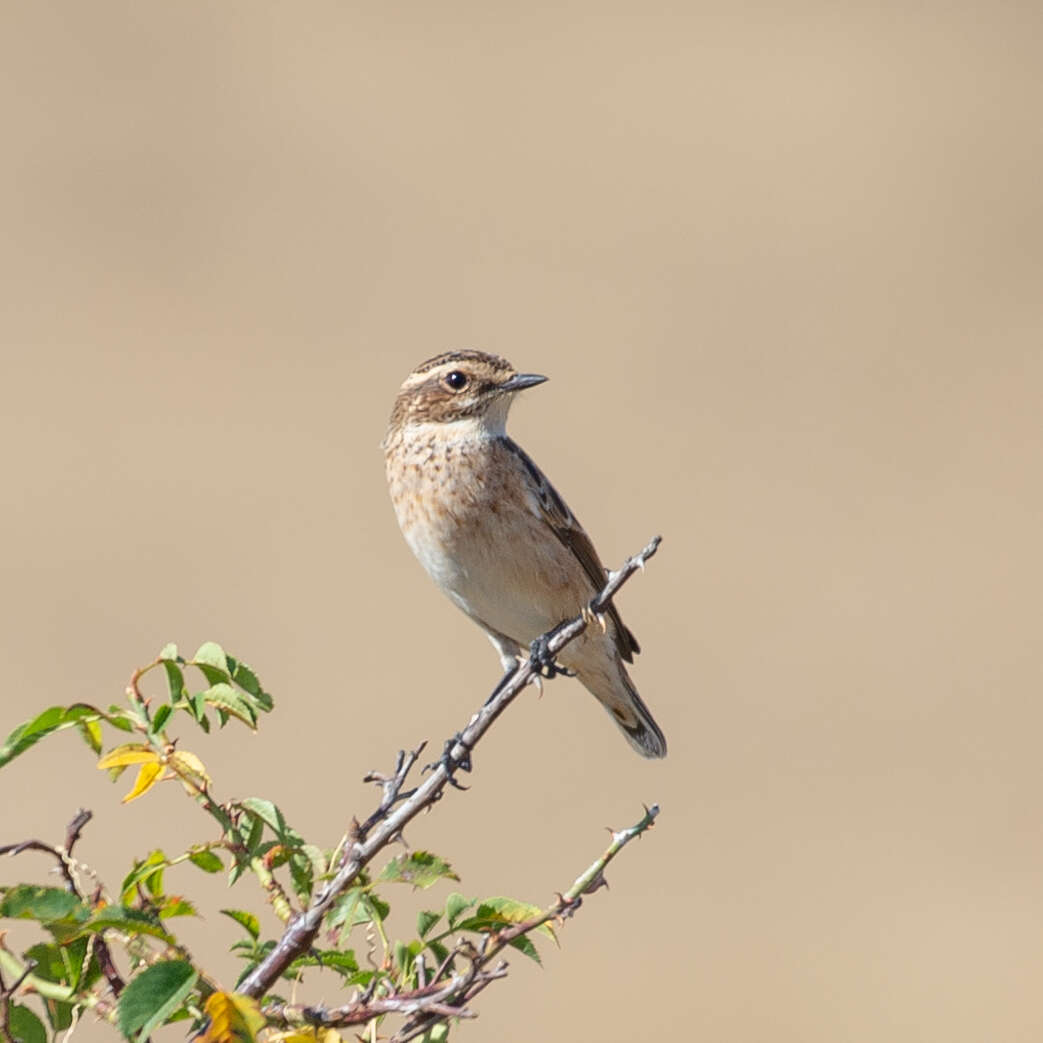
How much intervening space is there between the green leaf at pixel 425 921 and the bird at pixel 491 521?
10.8 feet

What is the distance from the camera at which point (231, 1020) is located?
1.73 meters

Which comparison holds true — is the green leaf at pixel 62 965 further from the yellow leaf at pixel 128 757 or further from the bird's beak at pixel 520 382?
the bird's beak at pixel 520 382

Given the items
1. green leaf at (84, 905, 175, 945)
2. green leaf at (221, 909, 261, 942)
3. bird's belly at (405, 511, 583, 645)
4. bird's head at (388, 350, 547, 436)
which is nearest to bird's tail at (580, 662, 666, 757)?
bird's belly at (405, 511, 583, 645)

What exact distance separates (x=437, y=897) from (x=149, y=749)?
9.72 metres

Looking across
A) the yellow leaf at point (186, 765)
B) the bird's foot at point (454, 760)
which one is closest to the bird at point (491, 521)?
the bird's foot at point (454, 760)

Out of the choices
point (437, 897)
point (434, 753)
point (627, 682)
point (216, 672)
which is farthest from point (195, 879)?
point (216, 672)

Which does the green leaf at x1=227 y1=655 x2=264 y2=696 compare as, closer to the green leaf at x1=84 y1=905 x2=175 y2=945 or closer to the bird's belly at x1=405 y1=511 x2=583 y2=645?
the green leaf at x1=84 y1=905 x2=175 y2=945

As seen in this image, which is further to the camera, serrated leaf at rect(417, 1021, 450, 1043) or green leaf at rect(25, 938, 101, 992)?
serrated leaf at rect(417, 1021, 450, 1043)

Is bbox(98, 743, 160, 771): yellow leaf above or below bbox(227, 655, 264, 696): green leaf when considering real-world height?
below

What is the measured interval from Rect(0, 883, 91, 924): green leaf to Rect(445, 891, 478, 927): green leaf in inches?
21.4

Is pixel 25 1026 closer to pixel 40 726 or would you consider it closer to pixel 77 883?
pixel 77 883

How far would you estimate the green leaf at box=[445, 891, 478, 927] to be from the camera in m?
2.25

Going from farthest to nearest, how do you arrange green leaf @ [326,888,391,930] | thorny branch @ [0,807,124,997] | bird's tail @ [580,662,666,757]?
1. bird's tail @ [580,662,666,757]
2. green leaf @ [326,888,391,930]
3. thorny branch @ [0,807,124,997]

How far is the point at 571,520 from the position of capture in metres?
6.17
